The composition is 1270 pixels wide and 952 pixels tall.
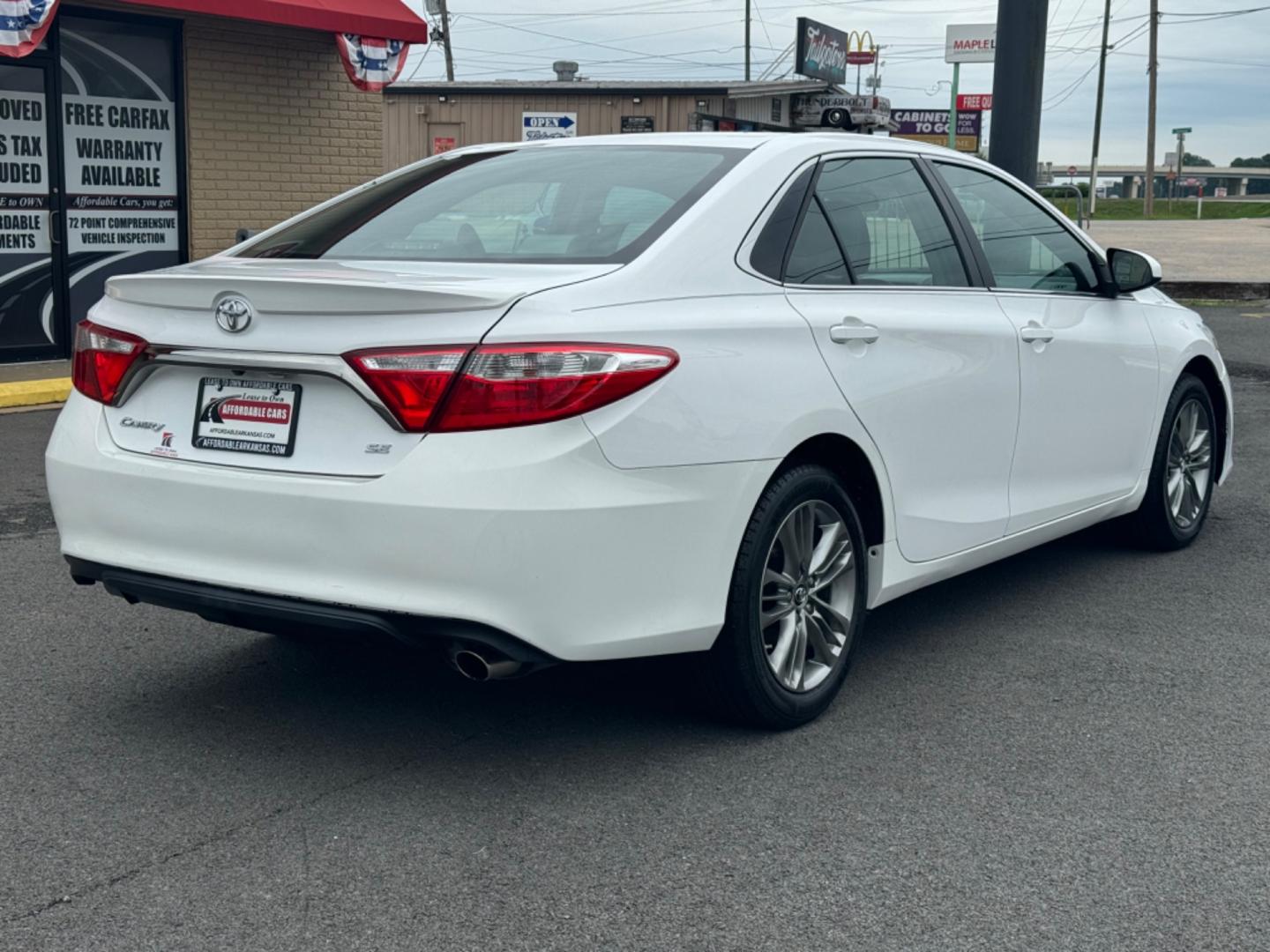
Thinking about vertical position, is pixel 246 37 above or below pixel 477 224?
above

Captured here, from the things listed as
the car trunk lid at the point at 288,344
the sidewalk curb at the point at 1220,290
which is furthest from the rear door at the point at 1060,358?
the sidewalk curb at the point at 1220,290

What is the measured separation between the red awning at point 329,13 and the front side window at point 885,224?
7.71 meters

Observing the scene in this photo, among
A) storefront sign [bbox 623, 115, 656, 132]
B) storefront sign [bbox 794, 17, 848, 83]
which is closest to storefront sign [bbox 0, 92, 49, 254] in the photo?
storefront sign [bbox 623, 115, 656, 132]

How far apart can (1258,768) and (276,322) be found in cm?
260

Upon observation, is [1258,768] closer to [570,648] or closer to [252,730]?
[570,648]

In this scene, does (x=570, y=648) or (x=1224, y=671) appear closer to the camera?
(x=570, y=648)

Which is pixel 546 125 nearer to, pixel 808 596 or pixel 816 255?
pixel 816 255

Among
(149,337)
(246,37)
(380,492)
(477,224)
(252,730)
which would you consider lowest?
(252,730)

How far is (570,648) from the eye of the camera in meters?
3.38

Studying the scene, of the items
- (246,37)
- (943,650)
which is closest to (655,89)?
(246,37)

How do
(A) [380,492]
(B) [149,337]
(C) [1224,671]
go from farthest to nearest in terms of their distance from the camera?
(C) [1224,671] < (B) [149,337] < (A) [380,492]

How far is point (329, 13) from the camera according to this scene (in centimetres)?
1242

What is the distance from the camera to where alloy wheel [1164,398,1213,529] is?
20.0 ft

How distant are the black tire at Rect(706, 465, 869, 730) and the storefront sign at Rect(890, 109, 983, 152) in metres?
44.9
